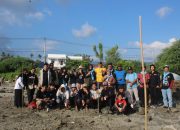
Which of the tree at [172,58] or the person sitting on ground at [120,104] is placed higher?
the tree at [172,58]

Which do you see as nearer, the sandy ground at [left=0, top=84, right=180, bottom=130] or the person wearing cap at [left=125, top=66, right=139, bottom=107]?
the sandy ground at [left=0, top=84, right=180, bottom=130]

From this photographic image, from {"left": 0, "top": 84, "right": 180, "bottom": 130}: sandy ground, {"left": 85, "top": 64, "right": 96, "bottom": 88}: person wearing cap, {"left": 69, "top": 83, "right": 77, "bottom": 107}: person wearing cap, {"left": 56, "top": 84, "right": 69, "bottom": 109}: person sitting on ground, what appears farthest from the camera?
{"left": 85, "top": 64, "right": 96, "bottom": 88}: person wearing cap

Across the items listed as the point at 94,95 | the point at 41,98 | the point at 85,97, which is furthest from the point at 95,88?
the point at 41,98

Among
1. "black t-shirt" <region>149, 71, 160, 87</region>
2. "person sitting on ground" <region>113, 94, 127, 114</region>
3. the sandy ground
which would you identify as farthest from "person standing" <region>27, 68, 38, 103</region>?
"black t-shirt" <region>149, 71, 160, 87</region>

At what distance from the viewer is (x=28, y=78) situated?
48.8ft

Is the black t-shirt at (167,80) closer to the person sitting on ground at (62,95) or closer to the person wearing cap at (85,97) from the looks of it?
the person wearing cap at (85,97)

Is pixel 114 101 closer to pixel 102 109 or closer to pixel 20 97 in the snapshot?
pixel 102 109

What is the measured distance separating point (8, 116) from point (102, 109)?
379 cm

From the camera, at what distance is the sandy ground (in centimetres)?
1104

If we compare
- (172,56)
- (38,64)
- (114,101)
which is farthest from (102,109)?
(38,64)

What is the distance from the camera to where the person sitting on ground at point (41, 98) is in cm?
1409

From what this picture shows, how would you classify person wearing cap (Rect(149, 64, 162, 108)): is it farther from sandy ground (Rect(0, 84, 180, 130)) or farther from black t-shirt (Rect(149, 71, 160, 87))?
sandy ground (Rect(0, 84, 180, 130))

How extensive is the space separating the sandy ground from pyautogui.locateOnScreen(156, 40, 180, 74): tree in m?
20.6

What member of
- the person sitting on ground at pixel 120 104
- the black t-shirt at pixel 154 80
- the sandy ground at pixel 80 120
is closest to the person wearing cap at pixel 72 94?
the sandy ground at pixel 80 120
